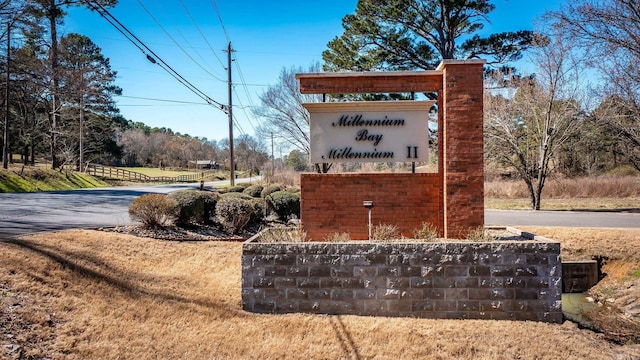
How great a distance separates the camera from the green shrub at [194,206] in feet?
33.5

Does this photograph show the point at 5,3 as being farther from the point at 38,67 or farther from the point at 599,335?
the point at 599,335

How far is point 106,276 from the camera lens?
6.18m

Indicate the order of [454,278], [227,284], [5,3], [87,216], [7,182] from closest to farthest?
[454,278] → [227,284] → [87,216] → [5,3] → [7,182]

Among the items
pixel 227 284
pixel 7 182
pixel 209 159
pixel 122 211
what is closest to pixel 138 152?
pixel 209 159

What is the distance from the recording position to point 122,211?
12.0 meters

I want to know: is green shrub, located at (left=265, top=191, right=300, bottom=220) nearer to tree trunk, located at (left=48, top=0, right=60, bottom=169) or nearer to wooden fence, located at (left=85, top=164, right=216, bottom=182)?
tree trunk, located at (left=48, top=0, right=60, bottom=169)

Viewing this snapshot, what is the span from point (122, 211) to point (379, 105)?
360 inches

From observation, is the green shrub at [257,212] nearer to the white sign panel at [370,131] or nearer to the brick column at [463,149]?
the white sign panel at [370,131]

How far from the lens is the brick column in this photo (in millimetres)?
6824

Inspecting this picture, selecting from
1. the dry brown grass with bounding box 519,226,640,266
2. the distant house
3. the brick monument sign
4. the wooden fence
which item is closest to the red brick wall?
the brick monument sign

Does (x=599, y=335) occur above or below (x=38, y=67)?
below

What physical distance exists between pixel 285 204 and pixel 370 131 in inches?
228

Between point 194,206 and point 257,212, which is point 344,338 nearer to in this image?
point 194,206

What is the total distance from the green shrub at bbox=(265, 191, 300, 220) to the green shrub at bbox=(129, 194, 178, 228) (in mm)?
3684
